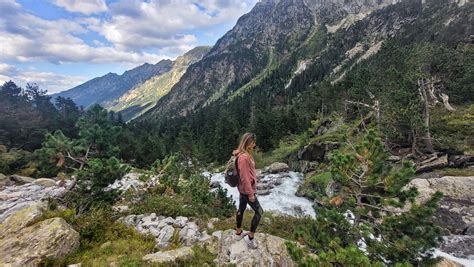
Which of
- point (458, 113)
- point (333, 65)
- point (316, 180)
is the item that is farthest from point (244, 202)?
point (333, 65)

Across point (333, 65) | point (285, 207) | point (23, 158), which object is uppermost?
point (333, 65)

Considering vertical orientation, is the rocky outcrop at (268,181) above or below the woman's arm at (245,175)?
below

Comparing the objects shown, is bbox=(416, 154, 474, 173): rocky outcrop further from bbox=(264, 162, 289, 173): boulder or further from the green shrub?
bbox=(264, 162, 289, 173): boulder

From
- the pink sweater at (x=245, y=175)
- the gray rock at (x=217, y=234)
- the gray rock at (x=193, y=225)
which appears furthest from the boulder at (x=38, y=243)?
the pink sweater at (x=245, y=175)

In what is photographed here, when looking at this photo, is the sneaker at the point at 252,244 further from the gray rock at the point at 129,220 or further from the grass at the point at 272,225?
the gray rock at the point at 129,220

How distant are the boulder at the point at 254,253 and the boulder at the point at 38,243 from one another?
5.14 m

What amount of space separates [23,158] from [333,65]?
5170 inches

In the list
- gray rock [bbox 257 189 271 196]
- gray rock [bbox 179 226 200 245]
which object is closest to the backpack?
gray rock [bbox 179 226 200 245]

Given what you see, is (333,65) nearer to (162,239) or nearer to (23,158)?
(23,158)

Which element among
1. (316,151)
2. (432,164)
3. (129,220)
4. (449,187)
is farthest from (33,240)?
(316,151)

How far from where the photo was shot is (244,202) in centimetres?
862

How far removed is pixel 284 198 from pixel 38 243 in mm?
20244

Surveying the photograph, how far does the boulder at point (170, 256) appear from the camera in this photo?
8820 millimetres

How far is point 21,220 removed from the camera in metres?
10.8
